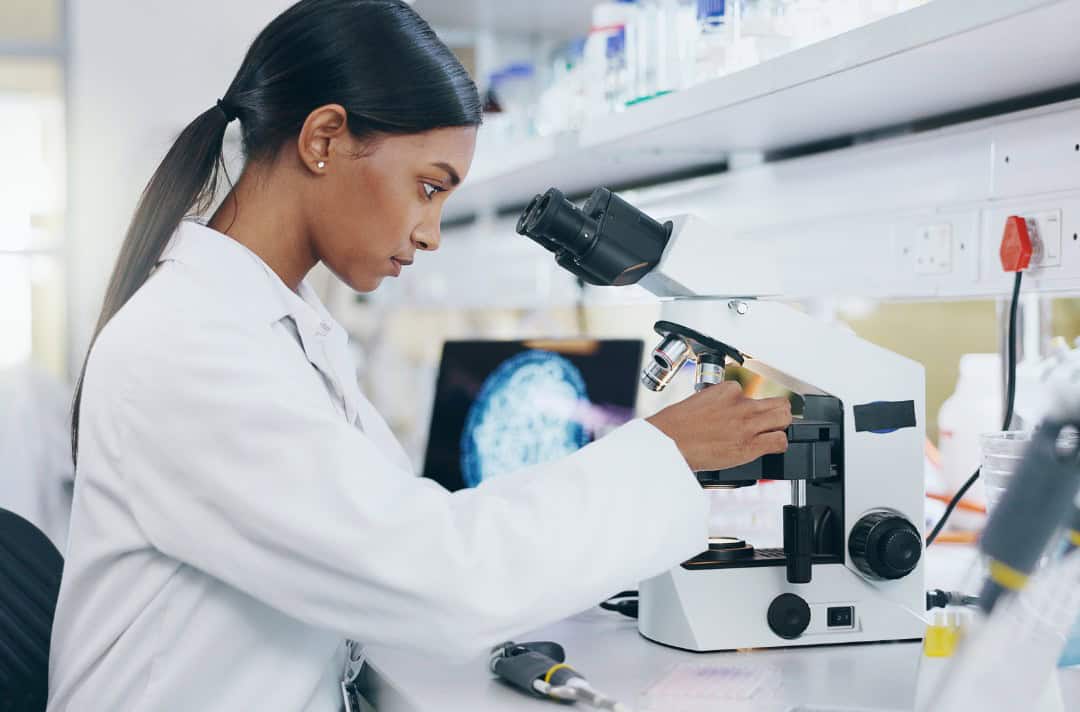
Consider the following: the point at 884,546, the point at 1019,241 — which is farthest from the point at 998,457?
the point at 1019,241

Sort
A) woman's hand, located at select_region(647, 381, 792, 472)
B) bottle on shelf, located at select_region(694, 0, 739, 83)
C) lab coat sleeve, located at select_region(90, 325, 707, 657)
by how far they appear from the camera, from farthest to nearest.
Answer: bottle on shelf, located at select_region(694, 0, 739, 83)
woman's hand, located at select_region(647, 381, 792, 472)
lab coat sleeve, located at select_region(90, 325, 707, 657)

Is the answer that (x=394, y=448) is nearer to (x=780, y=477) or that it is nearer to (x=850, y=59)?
(x=780, y=477)

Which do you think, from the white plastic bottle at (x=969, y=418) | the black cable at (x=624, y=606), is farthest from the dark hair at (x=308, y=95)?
the white plastic bottle at (x=969, y=418)

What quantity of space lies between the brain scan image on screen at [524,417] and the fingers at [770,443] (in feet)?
2.65

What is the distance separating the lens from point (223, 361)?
875mm

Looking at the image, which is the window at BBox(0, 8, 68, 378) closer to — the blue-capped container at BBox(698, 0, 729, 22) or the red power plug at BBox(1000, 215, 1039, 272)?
the blue-capped container at BBox(698, 0, 729, 22)

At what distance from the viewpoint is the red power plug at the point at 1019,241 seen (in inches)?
51.9

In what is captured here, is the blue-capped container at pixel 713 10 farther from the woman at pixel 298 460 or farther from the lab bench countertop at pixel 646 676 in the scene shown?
the lab bench countertop at pixel 646 676

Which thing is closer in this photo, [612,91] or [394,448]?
[394,448]

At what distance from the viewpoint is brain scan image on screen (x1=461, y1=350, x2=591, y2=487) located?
184 centimetres

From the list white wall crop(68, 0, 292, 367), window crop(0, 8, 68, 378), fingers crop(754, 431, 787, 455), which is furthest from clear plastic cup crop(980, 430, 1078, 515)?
window crop(0, 8, 68, 378)

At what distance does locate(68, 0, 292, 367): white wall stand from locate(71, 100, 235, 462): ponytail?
1085 millimetres

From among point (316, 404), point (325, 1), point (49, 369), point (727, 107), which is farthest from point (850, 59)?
point (49, 369)

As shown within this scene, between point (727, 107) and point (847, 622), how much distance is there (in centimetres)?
65
